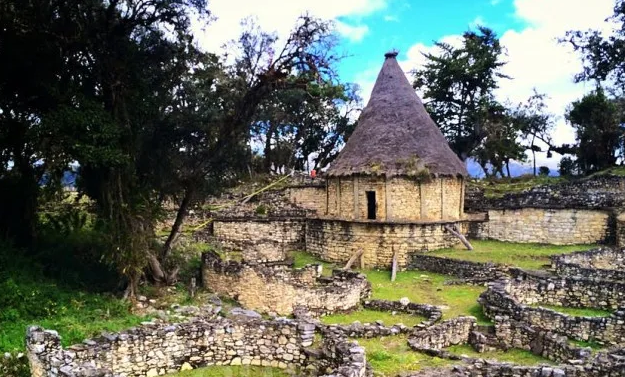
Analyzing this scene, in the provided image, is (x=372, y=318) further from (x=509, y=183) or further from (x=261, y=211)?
(x=509, y=183)

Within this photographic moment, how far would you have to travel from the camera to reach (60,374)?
283 inches

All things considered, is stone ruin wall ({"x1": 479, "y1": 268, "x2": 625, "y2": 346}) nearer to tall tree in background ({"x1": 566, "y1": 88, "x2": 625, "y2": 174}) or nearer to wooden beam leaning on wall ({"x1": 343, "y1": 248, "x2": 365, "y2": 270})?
wooden beam leaning on wall ({"x1": 343, "y1": 248, "x2": 365, "y2": 270})

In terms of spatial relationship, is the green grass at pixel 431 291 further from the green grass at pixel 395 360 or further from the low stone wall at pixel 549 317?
the green grass at pixel 395 360

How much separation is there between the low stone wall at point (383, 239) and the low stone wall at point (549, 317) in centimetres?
785

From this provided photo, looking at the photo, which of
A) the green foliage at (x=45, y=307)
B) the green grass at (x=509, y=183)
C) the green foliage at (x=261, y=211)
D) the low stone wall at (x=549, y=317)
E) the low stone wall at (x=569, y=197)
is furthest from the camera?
the green grass at (x=509, y=183)

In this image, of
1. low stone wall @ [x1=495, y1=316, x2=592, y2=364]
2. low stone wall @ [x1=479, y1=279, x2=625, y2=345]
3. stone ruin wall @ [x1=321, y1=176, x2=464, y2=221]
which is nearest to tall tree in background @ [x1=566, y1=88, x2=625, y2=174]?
stone ruin wall @ [x1=321, y1=176, x2=464, y2=221]

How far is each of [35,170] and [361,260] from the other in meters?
12.9

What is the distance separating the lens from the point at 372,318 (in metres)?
13.6

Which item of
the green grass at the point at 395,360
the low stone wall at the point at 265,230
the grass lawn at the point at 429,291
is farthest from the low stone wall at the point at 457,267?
the green grass at the point at 395,360

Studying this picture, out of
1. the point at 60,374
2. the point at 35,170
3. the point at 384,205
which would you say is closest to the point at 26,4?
the point at 35,170

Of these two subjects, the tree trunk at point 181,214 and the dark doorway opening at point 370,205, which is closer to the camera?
the tree trunk at point 181,214

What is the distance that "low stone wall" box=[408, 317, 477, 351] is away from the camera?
10.7m

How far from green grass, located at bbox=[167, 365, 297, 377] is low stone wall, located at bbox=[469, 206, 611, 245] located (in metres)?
18.7

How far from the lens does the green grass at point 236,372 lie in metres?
9.01
